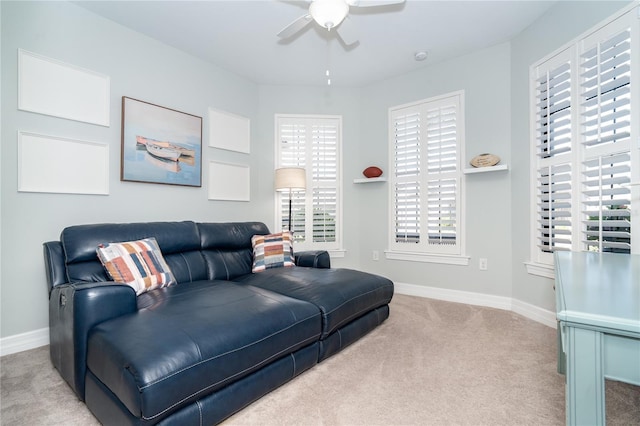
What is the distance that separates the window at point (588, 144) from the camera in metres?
2.00

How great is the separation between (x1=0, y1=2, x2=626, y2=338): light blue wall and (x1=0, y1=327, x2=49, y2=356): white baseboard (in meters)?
0.05

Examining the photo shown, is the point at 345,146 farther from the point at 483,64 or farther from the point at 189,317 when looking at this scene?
the point at 189,317

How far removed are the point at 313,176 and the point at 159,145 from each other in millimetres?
1884

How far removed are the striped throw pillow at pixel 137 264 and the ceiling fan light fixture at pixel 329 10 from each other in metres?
2.01

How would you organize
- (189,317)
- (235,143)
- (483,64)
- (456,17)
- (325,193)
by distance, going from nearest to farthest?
(189,317) < (456,17) < (483,64) < (235,143) < (325,193)

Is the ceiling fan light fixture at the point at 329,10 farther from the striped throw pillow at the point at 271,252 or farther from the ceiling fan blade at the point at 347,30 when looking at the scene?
the striped throw pillow at the point at 271,252

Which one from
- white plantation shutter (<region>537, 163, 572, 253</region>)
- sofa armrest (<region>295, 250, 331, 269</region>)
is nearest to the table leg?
white plantation shutter (<region>537, 163, 572, 253</region>)

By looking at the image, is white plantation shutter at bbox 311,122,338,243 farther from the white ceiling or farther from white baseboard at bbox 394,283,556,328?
white baseboard at bbox 394,283,556,328

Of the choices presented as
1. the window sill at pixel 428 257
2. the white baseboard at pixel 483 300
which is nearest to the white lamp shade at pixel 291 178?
the window sill at pixel 428 257

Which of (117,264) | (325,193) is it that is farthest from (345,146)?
(117,264)

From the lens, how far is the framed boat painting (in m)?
2.79

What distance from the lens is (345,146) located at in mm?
4176

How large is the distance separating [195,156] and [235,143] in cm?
61

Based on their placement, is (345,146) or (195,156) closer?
(195,156)
